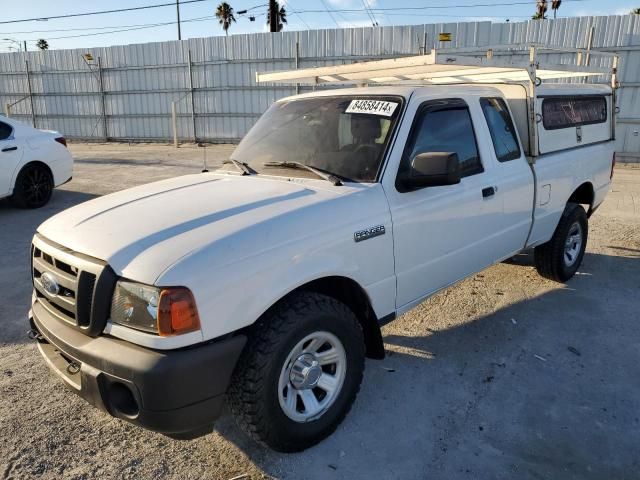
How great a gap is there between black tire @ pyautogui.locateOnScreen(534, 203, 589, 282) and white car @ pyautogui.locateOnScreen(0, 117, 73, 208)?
7.78m

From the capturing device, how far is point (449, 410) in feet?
10.5

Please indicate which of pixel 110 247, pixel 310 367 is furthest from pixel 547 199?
pixel 110 247

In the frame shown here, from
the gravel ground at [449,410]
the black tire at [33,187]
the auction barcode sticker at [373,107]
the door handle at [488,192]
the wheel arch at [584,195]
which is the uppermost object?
the auction barcode sticker at [373,107]

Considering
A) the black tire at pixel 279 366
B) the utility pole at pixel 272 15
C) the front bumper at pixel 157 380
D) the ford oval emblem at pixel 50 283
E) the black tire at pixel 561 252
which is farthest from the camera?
the utility pole at pixel 272 15

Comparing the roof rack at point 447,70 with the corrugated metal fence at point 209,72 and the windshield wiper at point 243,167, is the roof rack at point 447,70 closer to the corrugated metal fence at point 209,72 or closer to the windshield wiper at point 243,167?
the windshield wiper at point 243,167

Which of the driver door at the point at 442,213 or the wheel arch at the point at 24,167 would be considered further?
the wheel arch at the point at 24,167

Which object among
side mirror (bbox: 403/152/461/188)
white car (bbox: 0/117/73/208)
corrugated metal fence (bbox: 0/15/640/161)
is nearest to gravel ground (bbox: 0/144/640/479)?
side mirror (bbox: 403/152/461/188)

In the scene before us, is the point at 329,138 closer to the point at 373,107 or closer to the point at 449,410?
the point at 373,107

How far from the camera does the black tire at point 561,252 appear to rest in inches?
202

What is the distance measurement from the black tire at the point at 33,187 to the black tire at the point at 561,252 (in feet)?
25.6

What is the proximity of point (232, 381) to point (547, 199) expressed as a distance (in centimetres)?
351

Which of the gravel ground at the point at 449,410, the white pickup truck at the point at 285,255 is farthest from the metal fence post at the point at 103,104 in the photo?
the white pickup truck at the point at 285,255

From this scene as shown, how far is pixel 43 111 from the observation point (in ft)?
75.1

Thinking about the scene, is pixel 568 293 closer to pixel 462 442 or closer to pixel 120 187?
pixel 462 442
